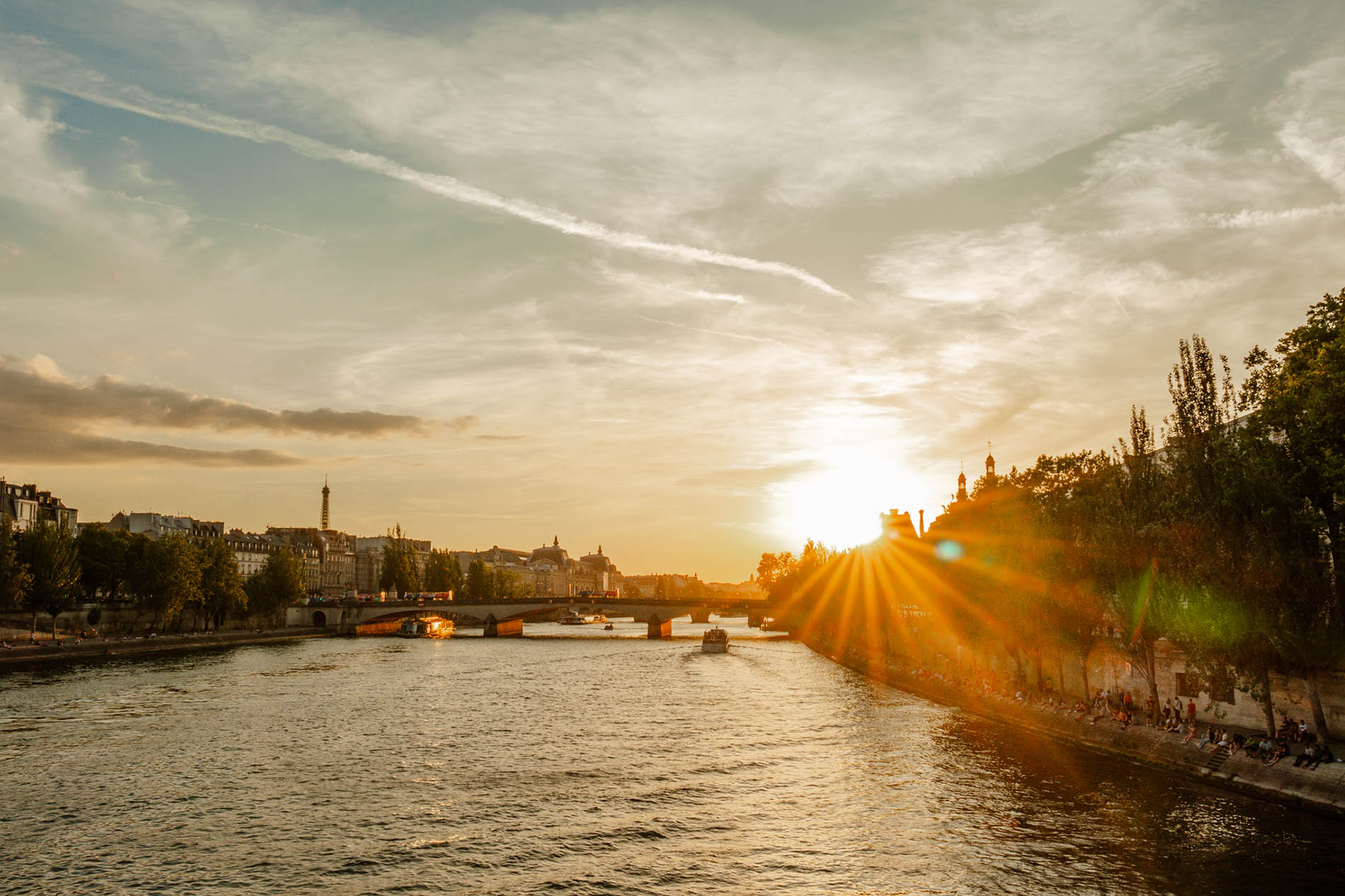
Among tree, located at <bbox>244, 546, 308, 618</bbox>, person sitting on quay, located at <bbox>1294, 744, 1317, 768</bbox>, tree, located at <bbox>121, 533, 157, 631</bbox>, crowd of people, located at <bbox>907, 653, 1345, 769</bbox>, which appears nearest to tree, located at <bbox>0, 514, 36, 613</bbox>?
tree, located at <bbox>121, 533, 157, 631</bbox>

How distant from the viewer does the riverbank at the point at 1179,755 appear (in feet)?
131

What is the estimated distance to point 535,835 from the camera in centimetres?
3888

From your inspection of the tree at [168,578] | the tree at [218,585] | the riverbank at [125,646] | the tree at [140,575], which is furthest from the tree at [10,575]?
the tree at [218,585]

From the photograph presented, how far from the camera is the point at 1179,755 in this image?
4778 centimetres

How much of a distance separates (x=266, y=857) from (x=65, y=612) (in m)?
113

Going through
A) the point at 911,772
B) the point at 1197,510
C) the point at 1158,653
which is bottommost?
the point at 911,772

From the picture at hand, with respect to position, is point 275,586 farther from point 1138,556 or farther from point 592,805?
point 1138,556

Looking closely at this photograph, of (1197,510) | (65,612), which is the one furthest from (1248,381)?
(65,612)

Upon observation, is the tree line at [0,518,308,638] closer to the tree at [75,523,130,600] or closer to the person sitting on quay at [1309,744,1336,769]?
the tree at [75,523,130,600]

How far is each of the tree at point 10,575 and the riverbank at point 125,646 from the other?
20.6 feet

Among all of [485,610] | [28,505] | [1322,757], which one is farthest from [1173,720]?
[28,505]

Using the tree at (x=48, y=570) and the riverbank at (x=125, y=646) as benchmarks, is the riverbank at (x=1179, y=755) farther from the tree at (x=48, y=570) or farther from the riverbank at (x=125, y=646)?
the tree at (x=48, y=570)

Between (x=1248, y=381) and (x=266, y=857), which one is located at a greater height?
(x=1248, y=381)

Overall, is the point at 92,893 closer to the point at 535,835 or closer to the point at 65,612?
the point at 535,835
